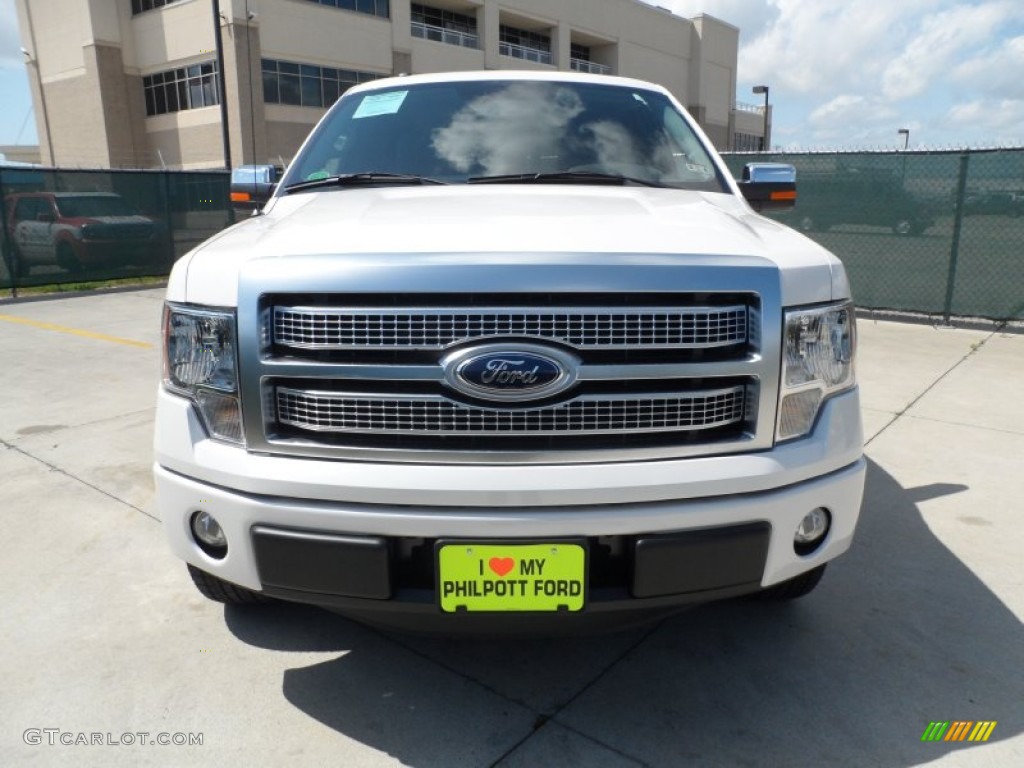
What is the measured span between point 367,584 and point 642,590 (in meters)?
0.66

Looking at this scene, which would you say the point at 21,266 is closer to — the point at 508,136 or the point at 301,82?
the point at 508,136

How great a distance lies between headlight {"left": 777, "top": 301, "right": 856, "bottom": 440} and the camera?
195cm

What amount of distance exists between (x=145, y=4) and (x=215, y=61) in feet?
19.9

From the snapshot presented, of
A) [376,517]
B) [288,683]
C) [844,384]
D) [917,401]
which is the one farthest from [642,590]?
[917,401]

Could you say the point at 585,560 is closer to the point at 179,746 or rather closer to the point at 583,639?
the point at 583,639

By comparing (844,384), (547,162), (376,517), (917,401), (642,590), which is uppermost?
(547,162)

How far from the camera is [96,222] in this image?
40.8 ft

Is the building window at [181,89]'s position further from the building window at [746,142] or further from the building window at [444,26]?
the building window at [746,142]

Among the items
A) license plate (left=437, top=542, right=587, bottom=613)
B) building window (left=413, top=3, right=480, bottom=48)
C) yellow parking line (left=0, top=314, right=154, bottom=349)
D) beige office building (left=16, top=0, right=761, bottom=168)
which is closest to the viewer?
license plate (left=437, top=542, right=587, bottom=613)

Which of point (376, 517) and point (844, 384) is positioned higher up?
point (844, 384)

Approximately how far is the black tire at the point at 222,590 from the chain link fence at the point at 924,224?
342 inches

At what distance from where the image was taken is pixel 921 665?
97.2 inches

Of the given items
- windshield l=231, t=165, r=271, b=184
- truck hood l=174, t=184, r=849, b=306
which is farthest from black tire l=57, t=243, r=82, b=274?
truck hood l=174, t=184, r=849, b=306

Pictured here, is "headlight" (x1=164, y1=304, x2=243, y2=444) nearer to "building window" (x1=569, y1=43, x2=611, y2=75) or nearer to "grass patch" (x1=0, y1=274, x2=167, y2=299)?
"grass patch" (x1=0, y1=274, x2=167, y2=299)
